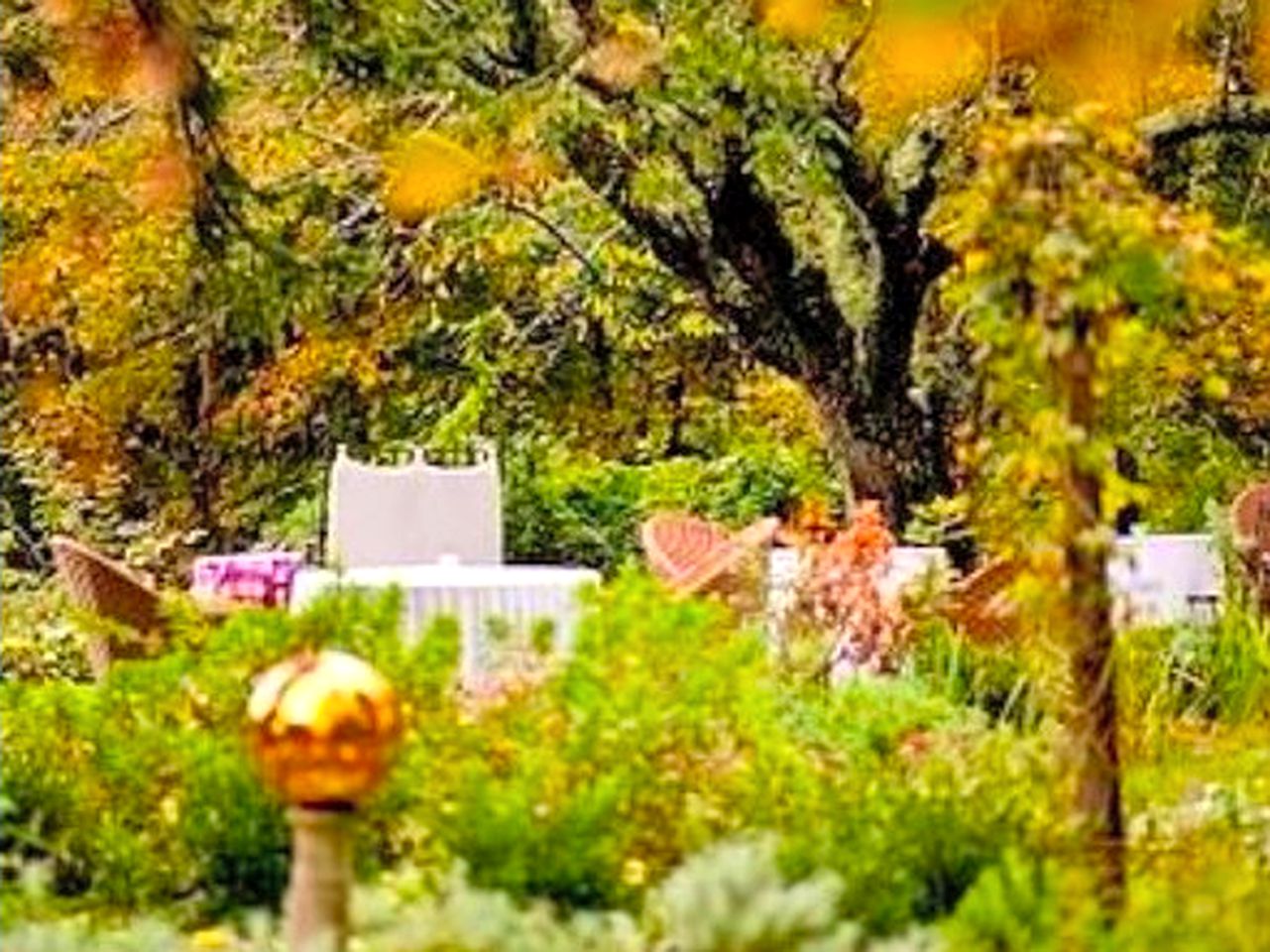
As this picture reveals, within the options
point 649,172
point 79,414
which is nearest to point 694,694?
point 649,172

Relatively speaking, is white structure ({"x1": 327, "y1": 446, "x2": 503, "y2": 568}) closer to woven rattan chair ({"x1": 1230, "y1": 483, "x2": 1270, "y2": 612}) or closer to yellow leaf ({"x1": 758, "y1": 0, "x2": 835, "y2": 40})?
yellow leaf ({"x1": 758, "y1": 0, "x2": 835, "y2": 40})

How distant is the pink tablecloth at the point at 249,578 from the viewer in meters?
9.55

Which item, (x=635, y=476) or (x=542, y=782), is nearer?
(x=542, y=782)

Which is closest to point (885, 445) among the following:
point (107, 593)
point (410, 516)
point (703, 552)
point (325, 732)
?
point (703, 552)

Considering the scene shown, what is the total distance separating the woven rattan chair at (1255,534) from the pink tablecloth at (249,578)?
3363mm

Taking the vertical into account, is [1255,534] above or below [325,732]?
above

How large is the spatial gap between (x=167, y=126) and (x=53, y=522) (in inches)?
282

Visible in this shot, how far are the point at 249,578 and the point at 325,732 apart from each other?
6646mm

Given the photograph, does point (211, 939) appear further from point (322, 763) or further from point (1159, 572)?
point (1159, 572)

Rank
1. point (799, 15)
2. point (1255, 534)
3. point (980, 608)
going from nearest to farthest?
point (799, 15), point (980, 608), point (1255, 534)

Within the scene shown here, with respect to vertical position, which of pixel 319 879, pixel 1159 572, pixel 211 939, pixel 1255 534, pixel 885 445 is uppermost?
pixel 885 445

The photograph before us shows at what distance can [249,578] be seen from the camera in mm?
9727

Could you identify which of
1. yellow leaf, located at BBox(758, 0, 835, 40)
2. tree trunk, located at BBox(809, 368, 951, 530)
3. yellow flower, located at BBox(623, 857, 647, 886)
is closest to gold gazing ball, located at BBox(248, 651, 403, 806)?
yellow flower, located at BBox(623, 857, 647, 886)

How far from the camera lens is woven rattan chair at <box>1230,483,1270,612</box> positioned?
9859mm
